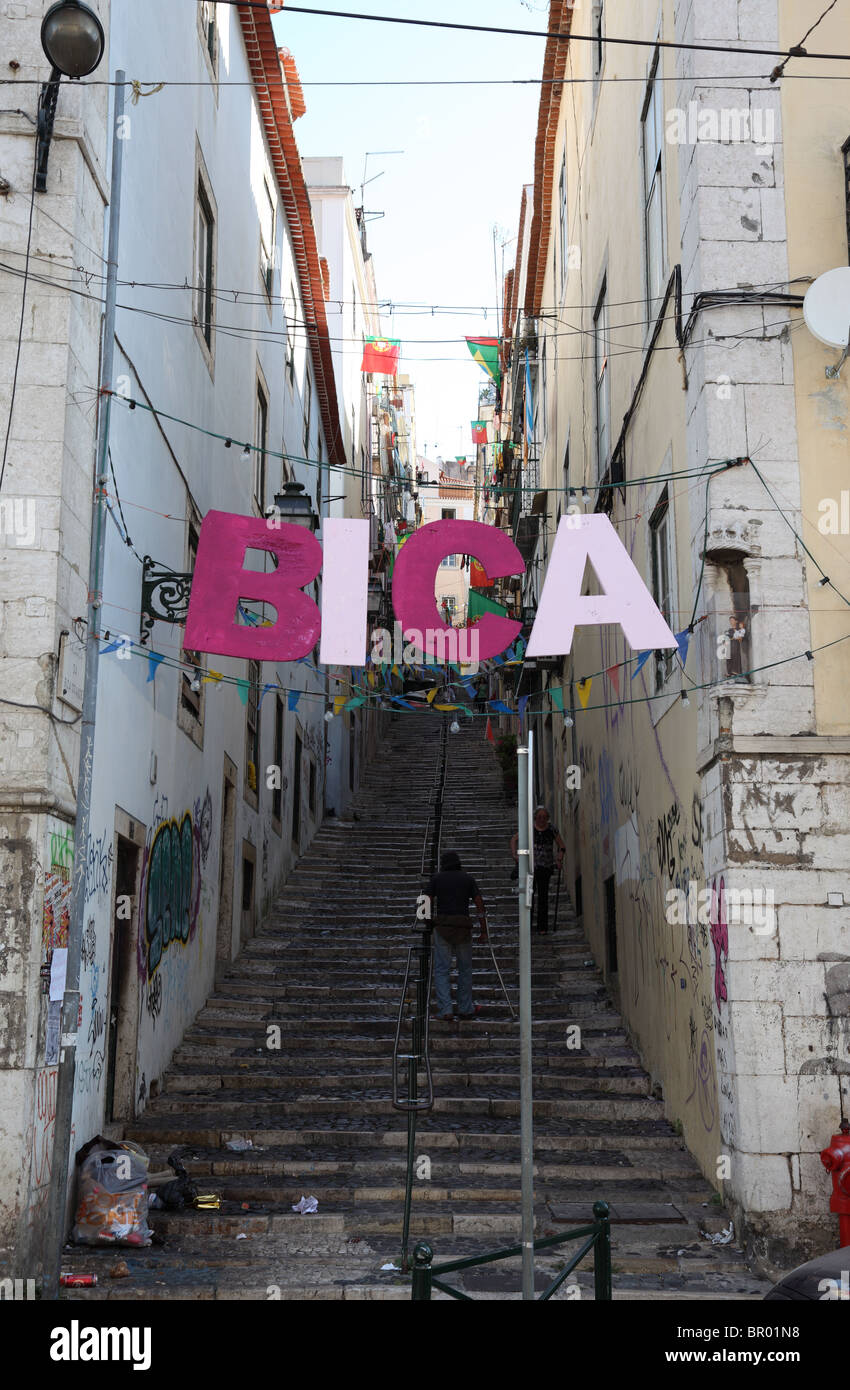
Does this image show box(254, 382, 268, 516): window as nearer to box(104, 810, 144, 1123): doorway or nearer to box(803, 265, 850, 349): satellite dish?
box(104, 810, 144, 1123): doorway

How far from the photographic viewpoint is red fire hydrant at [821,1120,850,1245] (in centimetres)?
759

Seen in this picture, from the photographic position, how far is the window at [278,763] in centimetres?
1920

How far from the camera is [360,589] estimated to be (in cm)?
916

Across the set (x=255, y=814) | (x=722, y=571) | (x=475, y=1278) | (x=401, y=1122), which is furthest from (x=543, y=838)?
(x=475, y=1278)

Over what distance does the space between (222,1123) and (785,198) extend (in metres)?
8.16

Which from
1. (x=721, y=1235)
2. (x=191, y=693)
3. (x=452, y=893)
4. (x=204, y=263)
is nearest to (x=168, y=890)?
(x=191, y=693)

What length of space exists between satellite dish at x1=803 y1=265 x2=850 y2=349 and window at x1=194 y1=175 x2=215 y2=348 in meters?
6.48

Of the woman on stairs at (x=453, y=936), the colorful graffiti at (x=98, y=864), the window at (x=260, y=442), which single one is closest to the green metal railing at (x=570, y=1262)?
the colorful graffiti at (x=98, y=864)

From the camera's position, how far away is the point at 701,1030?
9438 mm

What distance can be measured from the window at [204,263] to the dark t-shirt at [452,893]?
5962 millimetres

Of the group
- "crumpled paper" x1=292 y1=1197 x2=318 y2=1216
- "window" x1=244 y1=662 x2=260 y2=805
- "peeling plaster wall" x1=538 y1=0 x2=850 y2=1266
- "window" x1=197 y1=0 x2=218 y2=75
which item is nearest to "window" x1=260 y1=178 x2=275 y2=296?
"window" x1=197 y1=0 x2=218 y2=75

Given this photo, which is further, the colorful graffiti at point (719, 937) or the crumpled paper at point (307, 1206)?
the crumpled paper at point (307, 1206)

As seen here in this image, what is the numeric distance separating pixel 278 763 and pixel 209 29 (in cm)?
976

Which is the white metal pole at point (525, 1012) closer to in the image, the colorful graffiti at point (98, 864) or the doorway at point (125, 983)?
the colorful graffiti at point (98, 864)
